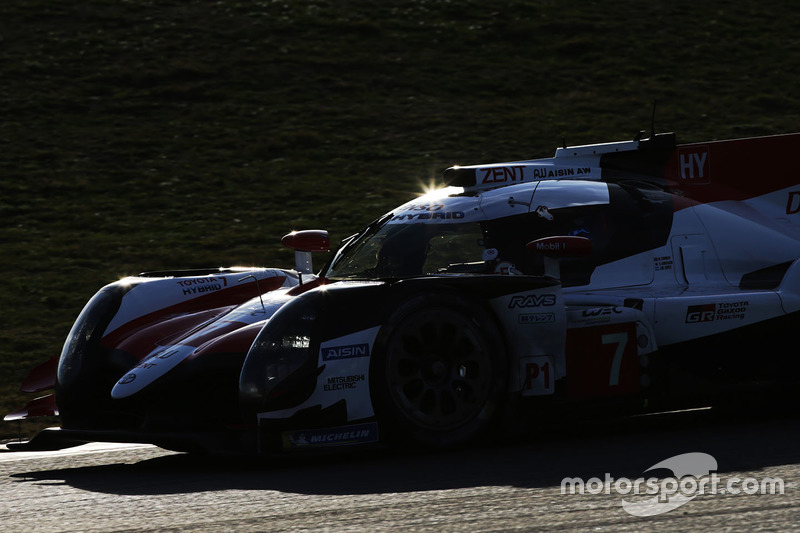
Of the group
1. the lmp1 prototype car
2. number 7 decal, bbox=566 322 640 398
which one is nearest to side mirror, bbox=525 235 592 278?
the lmp1 prototype car

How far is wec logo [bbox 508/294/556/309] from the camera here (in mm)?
5234

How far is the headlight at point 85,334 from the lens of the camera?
5715mm

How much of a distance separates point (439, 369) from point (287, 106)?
1403cm

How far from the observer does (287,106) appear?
1859 centimetres

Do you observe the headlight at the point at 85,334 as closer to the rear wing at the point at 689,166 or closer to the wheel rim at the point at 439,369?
the wheel rim at the point at 439,369

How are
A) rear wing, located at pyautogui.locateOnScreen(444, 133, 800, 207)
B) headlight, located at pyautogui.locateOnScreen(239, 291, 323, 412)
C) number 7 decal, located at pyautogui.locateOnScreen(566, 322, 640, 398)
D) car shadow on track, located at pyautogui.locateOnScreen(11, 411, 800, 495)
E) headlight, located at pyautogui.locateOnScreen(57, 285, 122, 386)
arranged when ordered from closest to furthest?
car shadow on track, located at pyautogui.locateOnScreen(11, 411, 800, 495) < headlight, located at pyautogui.locateOnScreen(239, 291, 323, 412) < number 7 decal, located at pyautogui.locateOnScreen(566, 322, 640, 398) < headlight, located at pyautogui.locateOnScreen(57, 285, 122, 386) < rear wing, located at pyautogui.locateOnScreen(444, 133, 800, 207)

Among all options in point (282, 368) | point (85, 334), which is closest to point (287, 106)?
point (85, 334)

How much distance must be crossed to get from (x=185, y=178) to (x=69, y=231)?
8.51 feet

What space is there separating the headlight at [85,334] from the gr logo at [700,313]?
2919 mm

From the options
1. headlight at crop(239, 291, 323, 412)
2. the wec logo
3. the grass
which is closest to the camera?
headlight at crop(239, 291, 323, 412)

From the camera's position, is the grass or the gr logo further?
the grass

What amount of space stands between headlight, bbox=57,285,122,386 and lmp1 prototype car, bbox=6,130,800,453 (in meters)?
0.01

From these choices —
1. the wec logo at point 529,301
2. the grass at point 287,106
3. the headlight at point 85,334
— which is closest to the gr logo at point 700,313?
the wec logo at point 529,301

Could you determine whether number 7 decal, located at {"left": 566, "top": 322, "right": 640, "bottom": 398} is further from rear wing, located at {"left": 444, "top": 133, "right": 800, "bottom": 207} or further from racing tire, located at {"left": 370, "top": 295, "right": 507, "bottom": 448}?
rear wing, located at {"left": 444, "top": 133, "right": 800, "bottom": 207}
